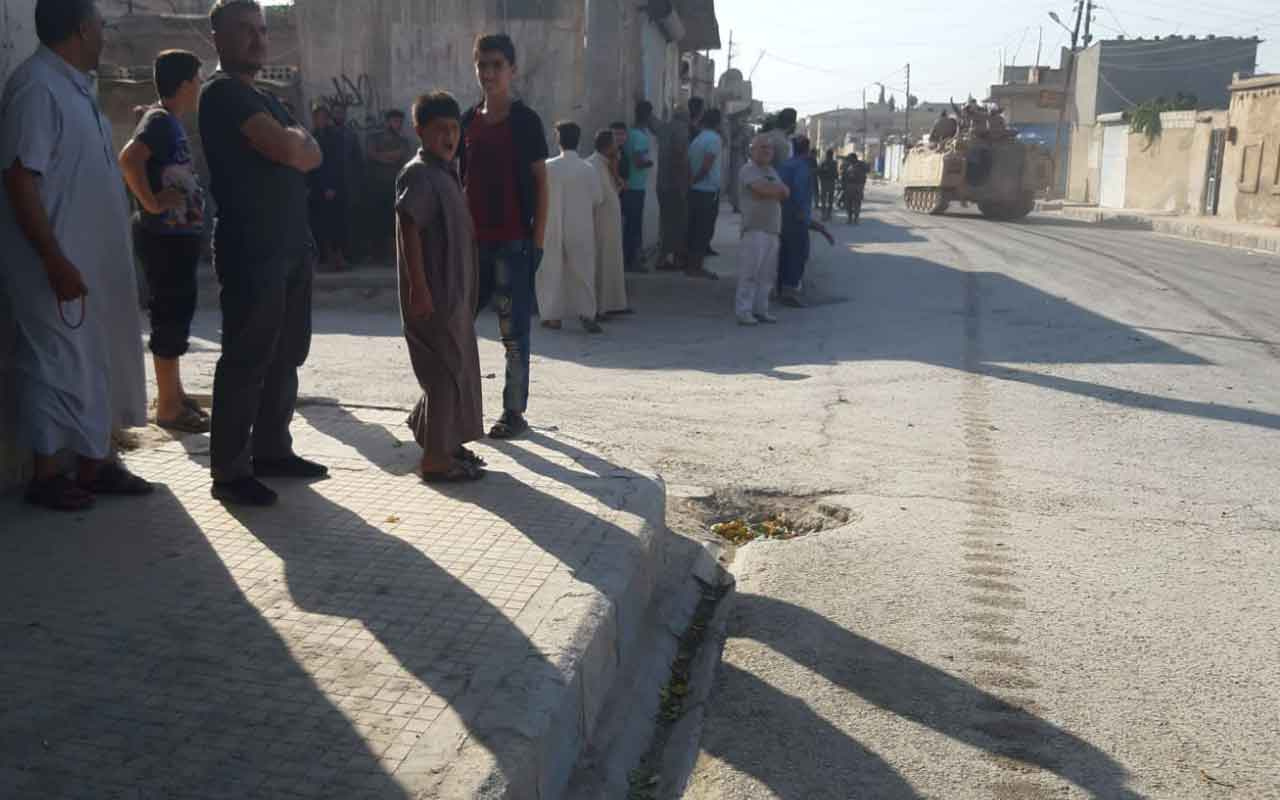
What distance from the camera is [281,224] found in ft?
12.8

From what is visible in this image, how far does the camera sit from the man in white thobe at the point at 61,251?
3.63 m

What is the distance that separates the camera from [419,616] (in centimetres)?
304

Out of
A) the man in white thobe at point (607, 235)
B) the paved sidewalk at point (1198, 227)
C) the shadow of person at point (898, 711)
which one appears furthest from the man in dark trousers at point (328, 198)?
the paved sidewalk at point (1198, 227)

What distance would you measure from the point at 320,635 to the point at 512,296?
2.61 metres

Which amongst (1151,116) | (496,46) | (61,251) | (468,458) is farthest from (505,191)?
(1151,116)

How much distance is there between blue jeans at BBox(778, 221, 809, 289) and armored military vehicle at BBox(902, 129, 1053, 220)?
17.7 metres

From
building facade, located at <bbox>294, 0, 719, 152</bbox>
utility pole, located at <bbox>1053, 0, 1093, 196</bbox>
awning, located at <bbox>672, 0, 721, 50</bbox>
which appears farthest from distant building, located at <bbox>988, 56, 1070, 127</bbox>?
building facade, located at <bbox>294, 0, 719, 152</bbox>

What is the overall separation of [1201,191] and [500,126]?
30596mm

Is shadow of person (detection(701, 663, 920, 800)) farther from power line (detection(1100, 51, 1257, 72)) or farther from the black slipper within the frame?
power line (detection(1100, 51, 1257, 72))

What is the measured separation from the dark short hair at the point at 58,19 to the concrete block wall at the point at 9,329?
1.30 feet

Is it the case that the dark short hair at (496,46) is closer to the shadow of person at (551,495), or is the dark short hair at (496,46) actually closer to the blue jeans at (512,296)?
the blue jeans at (512,296)

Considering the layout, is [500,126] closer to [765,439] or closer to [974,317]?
[765,439]

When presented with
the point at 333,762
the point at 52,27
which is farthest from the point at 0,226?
the point at 333,762

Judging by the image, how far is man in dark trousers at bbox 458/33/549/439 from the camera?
16.7 feet
